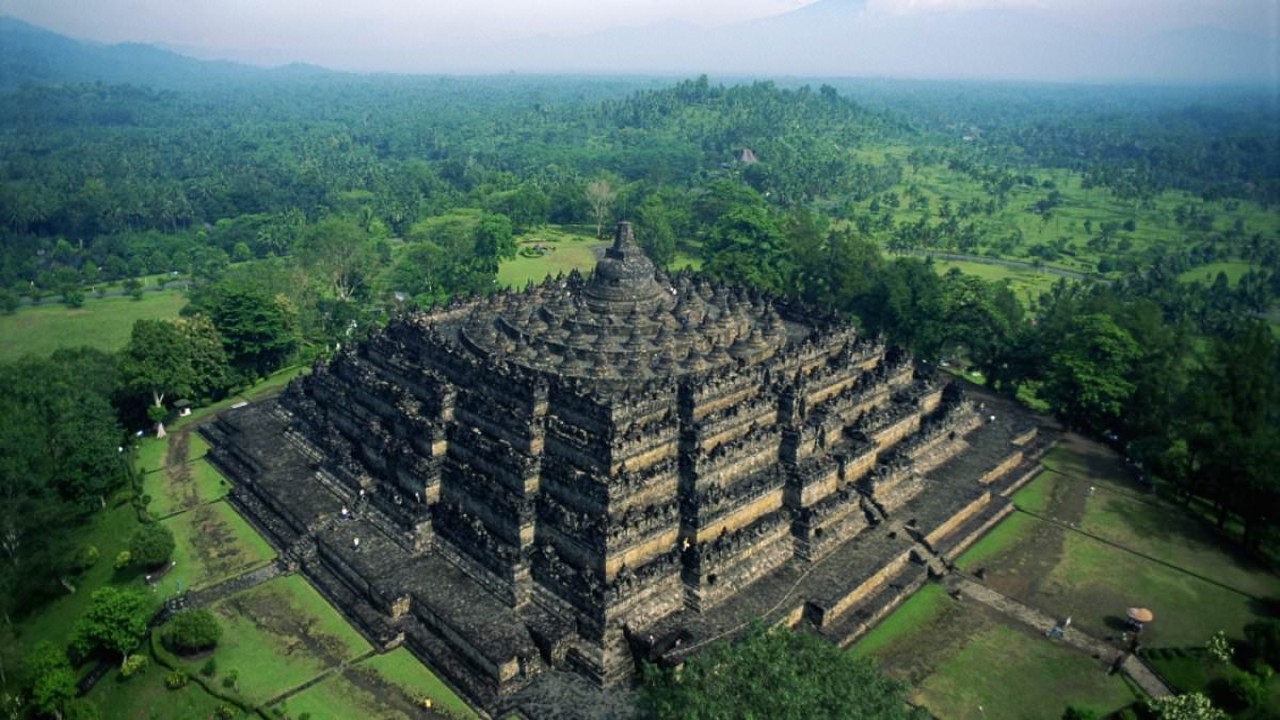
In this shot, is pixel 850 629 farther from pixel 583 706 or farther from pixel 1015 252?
pixel 1015 252

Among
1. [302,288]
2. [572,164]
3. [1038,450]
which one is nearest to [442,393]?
[1038,450]

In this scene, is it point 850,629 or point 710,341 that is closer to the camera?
point 850,629

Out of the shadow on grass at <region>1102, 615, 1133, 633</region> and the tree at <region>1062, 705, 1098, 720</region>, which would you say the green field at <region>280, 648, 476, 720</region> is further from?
the shadow on grass at <region>1102, 615, 1133, 633</region>

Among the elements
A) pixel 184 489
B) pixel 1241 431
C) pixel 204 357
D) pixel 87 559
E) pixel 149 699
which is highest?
pixel 1241 431

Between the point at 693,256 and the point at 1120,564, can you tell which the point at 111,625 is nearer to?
the point at 1120,564

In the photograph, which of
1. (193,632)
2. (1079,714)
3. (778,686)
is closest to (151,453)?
(193,632)

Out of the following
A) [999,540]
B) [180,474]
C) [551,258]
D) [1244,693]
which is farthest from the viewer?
[551,258]

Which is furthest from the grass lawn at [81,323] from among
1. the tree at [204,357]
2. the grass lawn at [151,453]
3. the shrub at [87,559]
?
the shrub at [87,559]
